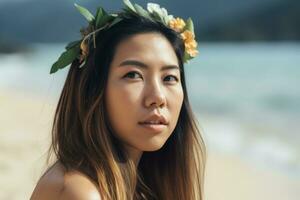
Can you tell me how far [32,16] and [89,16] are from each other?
3150 inches

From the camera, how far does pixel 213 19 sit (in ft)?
225

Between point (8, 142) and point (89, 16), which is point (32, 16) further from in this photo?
point (89, 16)

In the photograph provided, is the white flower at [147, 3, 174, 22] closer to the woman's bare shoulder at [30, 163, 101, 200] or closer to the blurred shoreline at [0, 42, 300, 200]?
the woman's bare shoulder at [30, 163, 101, 200]

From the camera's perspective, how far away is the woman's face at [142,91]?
2.15m

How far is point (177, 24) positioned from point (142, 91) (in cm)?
40

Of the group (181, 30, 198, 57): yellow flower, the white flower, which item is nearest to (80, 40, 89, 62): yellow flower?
the white flower

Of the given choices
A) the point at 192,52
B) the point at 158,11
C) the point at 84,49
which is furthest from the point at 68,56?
the point at 192,52

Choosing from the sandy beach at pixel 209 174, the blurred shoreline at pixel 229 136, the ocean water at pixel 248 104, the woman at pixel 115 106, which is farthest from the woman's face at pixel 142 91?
the sandy beach at pixel 209 174

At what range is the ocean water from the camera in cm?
1002

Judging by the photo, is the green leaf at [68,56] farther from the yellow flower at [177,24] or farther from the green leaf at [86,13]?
the yellow flower at [177,24]

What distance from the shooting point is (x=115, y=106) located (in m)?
2.19

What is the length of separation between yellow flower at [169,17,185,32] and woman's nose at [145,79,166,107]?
12.6 inches

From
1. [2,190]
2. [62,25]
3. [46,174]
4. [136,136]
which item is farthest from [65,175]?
[62,25]

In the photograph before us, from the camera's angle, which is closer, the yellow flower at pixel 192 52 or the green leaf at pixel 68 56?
the green leaf at pixel 68 56
